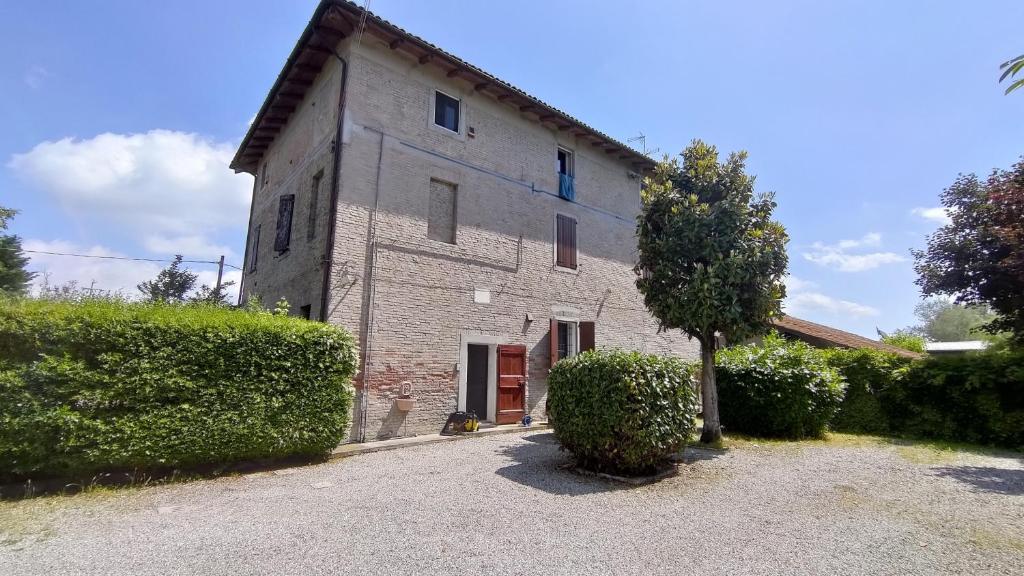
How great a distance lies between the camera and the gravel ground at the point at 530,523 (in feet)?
11.3

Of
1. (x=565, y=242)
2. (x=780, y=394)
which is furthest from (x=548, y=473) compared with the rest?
(x=565, y=242)

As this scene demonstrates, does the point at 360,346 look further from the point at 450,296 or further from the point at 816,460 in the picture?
the point at 816,460

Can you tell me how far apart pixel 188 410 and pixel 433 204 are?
596 cm

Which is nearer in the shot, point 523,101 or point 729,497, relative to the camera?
point 729,497

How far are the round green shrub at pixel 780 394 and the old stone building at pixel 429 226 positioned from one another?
3722mm

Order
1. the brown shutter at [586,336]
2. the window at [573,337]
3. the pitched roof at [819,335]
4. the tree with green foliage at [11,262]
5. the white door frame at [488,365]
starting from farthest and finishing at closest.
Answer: the tree with green foliage at [11,262], the pitched roof at [819,335], the brown shutter at [586,336], the window at [573,337], the white door frame at [488,365]

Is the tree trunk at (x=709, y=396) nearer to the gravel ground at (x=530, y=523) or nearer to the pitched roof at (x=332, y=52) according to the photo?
the gravel ground at (x=530, y=523)

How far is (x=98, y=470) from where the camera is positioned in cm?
538

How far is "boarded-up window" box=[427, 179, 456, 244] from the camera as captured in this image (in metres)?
9.98

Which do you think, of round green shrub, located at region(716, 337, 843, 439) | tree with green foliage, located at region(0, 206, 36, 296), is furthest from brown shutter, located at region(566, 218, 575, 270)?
tree with green foliage, located at region(0, 206, 36, 296)

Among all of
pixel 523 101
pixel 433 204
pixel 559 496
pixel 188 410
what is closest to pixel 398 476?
pixel 559 496

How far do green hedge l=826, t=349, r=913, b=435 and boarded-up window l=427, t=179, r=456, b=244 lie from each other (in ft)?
30.6

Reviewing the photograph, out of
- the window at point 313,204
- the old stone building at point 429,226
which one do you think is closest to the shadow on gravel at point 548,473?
the old stone building at point 429,226

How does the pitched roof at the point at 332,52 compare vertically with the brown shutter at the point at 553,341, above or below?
above
